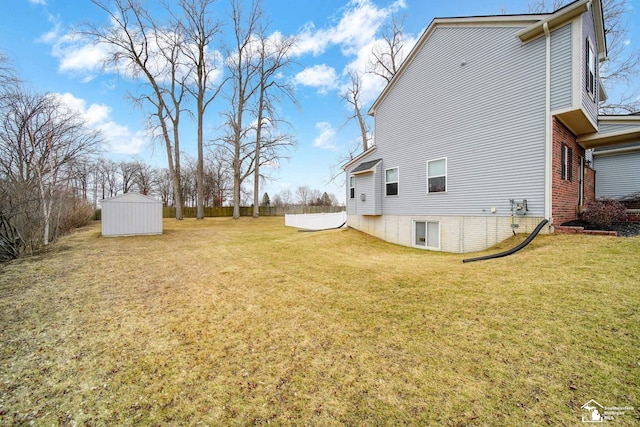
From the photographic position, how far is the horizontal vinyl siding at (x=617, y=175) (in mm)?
10039

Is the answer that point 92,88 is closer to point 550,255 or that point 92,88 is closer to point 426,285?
point 426,285

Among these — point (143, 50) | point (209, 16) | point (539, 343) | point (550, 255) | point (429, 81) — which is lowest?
point (539, 343)

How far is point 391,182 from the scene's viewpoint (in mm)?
11539

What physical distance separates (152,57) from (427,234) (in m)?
26.5

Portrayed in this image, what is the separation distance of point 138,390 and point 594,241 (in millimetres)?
8852

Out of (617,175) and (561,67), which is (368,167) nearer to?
(561,67)

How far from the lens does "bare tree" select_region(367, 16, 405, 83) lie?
736 inches

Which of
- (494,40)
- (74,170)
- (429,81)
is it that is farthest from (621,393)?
(74,170)

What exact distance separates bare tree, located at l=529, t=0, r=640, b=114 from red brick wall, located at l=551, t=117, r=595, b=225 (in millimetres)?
10576

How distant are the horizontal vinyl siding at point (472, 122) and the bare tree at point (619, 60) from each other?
463 inches

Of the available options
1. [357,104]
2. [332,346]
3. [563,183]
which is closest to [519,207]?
[563,183]

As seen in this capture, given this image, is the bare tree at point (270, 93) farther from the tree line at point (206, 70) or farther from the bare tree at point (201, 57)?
the bare tree at point (201, 57)

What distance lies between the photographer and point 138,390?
2283 millimetres

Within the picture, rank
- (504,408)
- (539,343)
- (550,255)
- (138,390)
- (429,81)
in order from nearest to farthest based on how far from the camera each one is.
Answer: (504,408) → (138,390) → (539,343) → (550,255) → (429,81)
